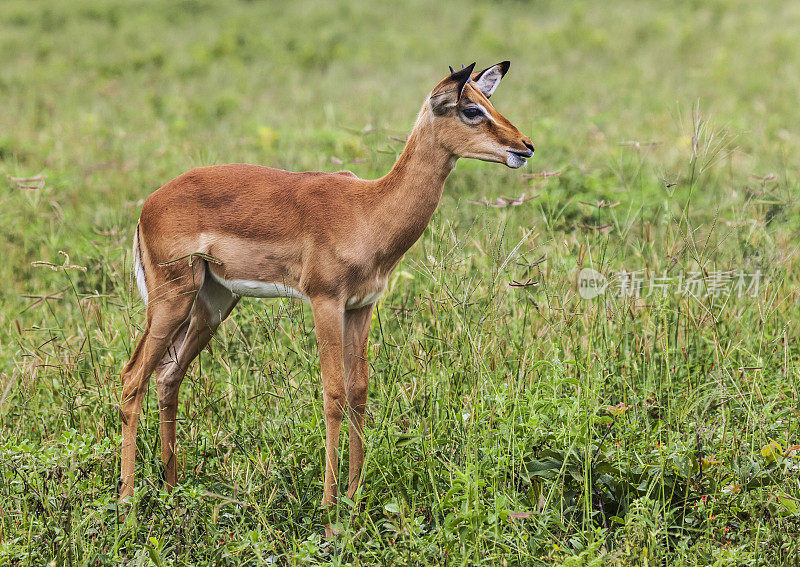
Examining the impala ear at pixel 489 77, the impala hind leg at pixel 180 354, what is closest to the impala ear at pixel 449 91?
the impala ear at pixel 489 77

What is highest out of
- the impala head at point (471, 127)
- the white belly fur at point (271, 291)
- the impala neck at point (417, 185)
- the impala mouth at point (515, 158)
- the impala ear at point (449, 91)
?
the impala ear at point (449, 91)

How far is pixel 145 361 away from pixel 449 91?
5.31 feet

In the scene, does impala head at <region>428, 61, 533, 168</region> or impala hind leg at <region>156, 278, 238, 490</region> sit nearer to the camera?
impala head at <region>428, 61, 533, 168</region>

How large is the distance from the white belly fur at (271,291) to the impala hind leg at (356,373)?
0.32ft

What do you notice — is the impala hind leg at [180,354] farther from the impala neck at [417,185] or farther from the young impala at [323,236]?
the impala neck at [417,185]

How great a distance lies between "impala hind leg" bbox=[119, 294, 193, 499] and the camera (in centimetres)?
341

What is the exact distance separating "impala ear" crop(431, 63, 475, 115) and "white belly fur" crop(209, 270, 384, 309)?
0.75m

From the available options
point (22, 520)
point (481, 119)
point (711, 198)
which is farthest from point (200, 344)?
point (711, 198)

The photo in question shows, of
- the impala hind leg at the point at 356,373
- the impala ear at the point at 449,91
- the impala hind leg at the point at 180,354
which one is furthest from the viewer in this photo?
the impala hind leg at the point at 180,354

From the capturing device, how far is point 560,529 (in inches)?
123

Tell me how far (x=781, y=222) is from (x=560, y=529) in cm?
335

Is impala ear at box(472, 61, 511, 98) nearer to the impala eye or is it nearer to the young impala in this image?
the young impala

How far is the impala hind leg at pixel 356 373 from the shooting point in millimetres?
3402

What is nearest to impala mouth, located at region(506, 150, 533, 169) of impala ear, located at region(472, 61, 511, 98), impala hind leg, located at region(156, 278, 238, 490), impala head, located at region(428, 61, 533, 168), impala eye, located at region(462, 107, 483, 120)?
impala head, located at region(428, 61, 533, 168)
